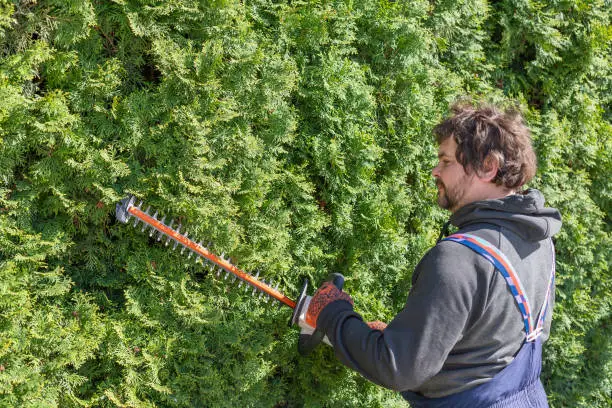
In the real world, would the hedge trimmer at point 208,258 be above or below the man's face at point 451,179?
below

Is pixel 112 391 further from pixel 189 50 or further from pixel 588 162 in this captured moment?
pixel 588 162

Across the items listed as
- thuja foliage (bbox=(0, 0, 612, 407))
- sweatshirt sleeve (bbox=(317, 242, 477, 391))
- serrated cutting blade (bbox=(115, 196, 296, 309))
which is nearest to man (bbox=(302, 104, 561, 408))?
sweatshirt sleeve (bbox=(317, 242, 477, 391))

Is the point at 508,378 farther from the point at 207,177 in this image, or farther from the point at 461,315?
the point at 207,177

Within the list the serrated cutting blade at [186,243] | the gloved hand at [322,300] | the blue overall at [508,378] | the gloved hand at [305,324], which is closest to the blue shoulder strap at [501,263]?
the blue overall at [508,378]

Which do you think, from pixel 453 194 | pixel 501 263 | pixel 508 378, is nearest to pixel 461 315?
pixel 501 263

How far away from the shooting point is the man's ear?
2.27m

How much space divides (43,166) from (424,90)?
1.98m

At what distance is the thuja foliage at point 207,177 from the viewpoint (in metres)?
2.25

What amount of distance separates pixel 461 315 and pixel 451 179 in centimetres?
61

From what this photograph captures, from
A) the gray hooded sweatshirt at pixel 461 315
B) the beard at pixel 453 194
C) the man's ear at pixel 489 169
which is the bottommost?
the gray hooded sweatshirt at pixel 461 315

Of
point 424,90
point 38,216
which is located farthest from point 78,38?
point 424,90

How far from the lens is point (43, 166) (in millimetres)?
2260

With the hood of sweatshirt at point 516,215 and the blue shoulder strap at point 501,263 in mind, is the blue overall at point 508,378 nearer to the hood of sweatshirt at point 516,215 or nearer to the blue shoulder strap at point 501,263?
the blue shoulder strap at point 501,263

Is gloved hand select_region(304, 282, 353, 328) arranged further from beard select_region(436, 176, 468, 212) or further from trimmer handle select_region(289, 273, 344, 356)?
beard select_region(436, 176, 468, 212)
